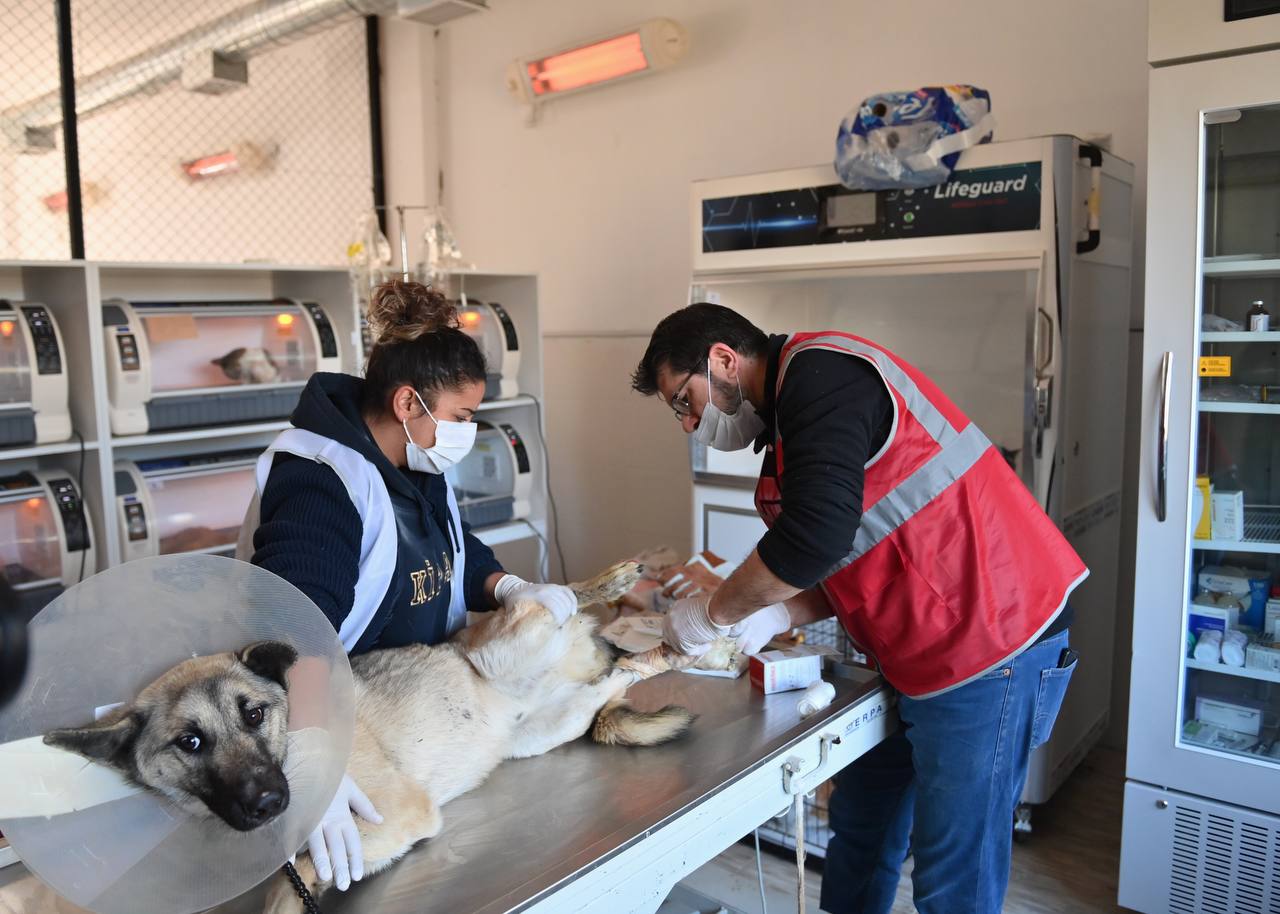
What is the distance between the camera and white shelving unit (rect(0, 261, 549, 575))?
271 centimetres

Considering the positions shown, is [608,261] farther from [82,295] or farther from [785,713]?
[785,713]

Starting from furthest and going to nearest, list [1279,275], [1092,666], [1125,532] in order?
[1125,532] → [1092,666] → [1279,275]

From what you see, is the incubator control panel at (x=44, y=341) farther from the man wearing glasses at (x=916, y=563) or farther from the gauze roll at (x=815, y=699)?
the gauze roll at (x=815, y=699)

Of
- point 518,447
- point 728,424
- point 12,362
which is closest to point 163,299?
point 12,362

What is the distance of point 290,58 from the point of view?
488 centimetres

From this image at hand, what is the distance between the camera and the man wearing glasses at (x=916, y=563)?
4.95 feet

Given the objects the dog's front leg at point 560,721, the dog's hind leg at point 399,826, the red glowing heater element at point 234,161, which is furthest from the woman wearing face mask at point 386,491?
the red glowing heater element at point 234,161

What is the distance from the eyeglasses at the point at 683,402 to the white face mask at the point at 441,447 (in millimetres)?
360

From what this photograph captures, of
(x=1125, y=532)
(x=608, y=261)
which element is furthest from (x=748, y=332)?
(x=608, y=261)

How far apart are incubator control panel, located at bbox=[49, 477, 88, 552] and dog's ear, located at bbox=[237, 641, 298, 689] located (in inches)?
77.9

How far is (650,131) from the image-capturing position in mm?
4098

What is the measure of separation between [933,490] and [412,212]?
13.3ft

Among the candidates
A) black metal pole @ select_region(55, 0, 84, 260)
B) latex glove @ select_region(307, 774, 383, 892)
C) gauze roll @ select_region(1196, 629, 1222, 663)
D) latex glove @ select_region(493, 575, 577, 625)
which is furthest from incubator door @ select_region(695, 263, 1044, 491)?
black metal pole @ select_region(55, 0, 84, 260)

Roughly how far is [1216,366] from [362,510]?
73.6 inches
